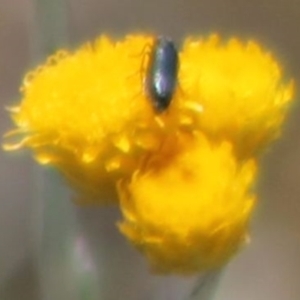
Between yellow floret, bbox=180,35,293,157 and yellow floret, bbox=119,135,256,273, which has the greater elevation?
yellow floret, bbox=180,35,293,157

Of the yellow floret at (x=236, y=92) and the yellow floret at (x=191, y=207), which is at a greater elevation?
the yellow floret at (x=236, y=92)

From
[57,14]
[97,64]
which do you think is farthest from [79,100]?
[57,14]

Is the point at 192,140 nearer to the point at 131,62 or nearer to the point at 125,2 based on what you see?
the point at 131,62

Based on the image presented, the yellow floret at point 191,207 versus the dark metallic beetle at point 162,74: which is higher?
the dark metallic beetle at point 162,74

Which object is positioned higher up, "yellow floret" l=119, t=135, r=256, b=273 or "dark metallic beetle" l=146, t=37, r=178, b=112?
"dark metallic beetle" l=146, t=37, r=178, b=112
